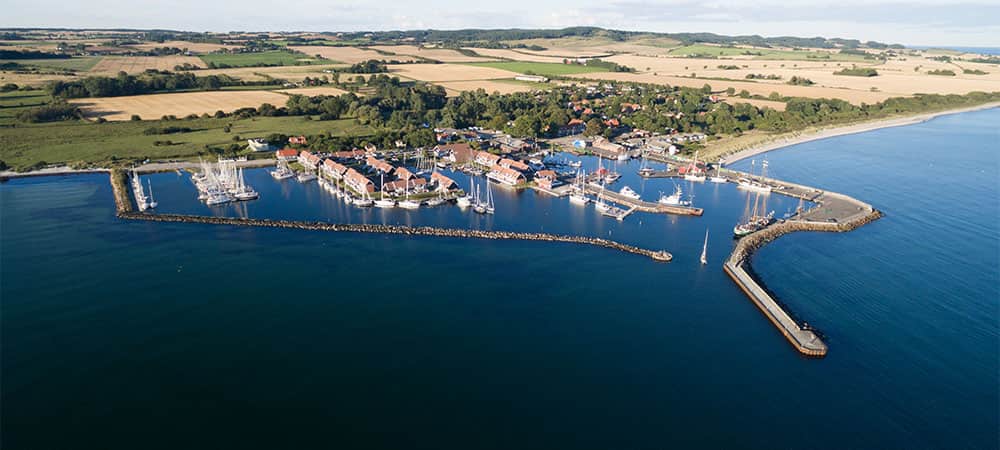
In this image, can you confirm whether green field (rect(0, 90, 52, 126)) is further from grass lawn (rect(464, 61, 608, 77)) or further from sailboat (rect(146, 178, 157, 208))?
grass lawn (rect(464, 61, 608, 77))

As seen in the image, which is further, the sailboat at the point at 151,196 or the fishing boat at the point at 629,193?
the fishing boat at the point at 629,193

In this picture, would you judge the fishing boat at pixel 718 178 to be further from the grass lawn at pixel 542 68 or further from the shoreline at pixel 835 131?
the grass lawn at pixel 542 68

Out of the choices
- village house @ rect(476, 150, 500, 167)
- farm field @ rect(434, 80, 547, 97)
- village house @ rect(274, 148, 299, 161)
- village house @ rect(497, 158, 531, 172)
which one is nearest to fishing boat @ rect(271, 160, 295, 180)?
village house @ rect(274, 148, 299, 161)

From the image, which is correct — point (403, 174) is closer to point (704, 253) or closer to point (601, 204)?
point (601, 204)

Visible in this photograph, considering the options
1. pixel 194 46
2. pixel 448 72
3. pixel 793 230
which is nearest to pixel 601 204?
pixel 793 230

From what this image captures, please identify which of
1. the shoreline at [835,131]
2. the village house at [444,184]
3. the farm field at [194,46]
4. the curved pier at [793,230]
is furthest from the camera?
the farm field at [194,46]

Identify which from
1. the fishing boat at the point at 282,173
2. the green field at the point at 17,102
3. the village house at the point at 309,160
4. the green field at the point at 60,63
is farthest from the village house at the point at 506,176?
the green field at the point at 60,63
